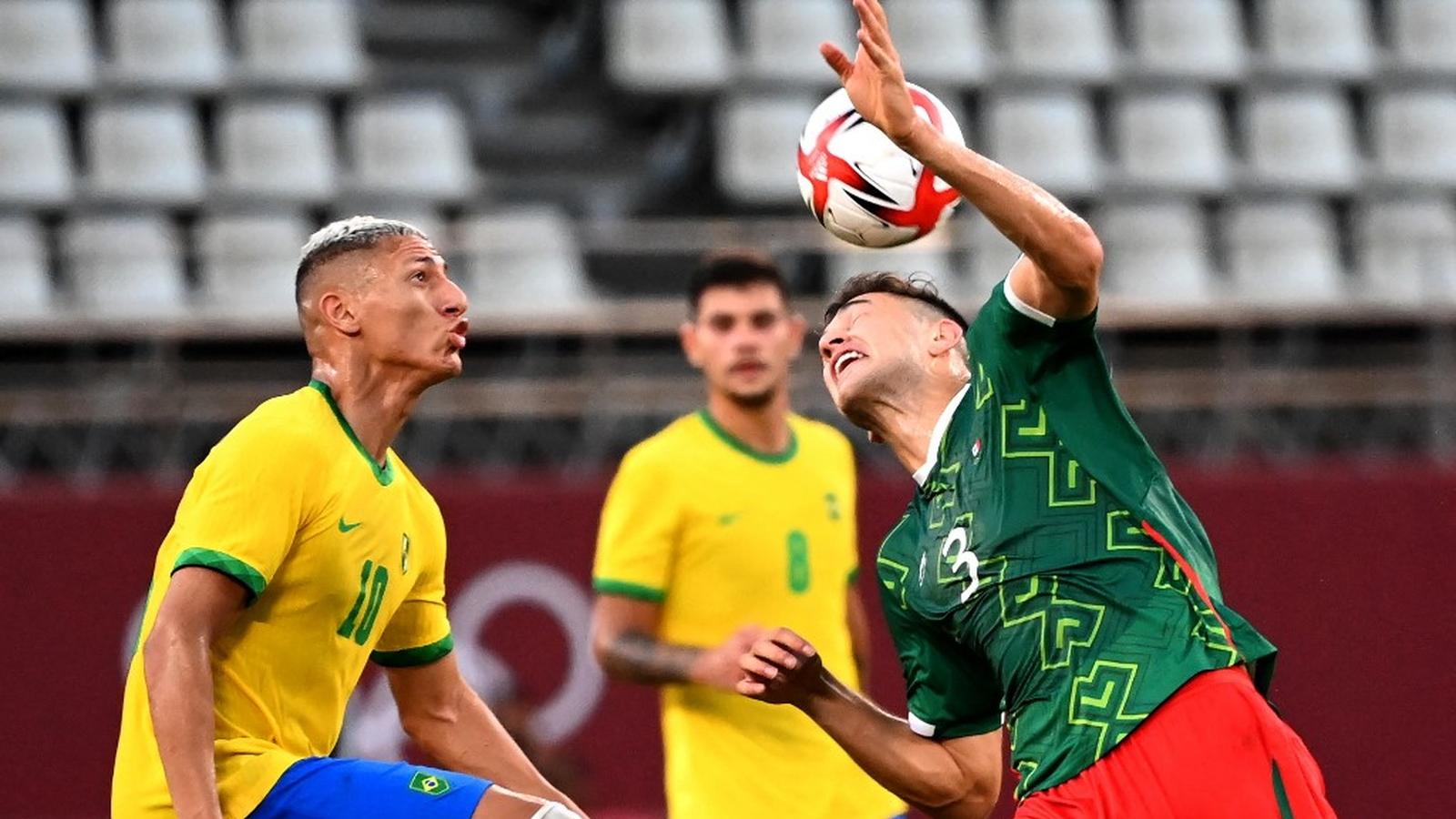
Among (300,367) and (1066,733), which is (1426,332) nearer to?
(300,367)

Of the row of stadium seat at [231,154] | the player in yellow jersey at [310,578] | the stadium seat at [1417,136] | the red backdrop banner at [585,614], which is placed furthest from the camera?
the stadium seat at [1417,136]

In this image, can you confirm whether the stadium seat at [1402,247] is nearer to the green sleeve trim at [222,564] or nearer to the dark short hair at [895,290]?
the dark short hair at [895,290]

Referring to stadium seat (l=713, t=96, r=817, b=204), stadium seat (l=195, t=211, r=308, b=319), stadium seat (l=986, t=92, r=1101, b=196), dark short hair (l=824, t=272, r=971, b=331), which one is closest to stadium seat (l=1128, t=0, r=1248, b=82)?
stadium seat (l=986, t=92, r=1101, b=196)

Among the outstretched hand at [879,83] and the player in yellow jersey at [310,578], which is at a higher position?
the outstretched hand at [879,83]

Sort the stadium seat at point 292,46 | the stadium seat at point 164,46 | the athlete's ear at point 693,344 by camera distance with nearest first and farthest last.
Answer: the athlete's ear at point 693,344
the stadium seat at point 164,46
the stadium seat at point 292,46

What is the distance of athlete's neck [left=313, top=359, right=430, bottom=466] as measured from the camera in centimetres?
506

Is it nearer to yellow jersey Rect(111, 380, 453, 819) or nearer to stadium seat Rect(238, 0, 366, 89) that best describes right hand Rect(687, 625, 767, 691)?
yellow jersey Rect(111, 380, 453, 819)

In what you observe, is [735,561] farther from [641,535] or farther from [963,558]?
[963,558]

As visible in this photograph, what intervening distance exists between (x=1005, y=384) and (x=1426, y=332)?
824 cm

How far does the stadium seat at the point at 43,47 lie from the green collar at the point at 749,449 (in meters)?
6.33

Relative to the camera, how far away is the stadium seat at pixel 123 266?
37.3 ft

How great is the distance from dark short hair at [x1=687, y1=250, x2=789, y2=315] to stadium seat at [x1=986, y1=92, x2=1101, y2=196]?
572 cm

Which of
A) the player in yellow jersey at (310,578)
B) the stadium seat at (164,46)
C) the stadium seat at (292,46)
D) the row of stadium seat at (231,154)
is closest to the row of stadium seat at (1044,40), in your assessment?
the row of stadium seat at (231,154)

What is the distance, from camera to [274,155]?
12195 mm
